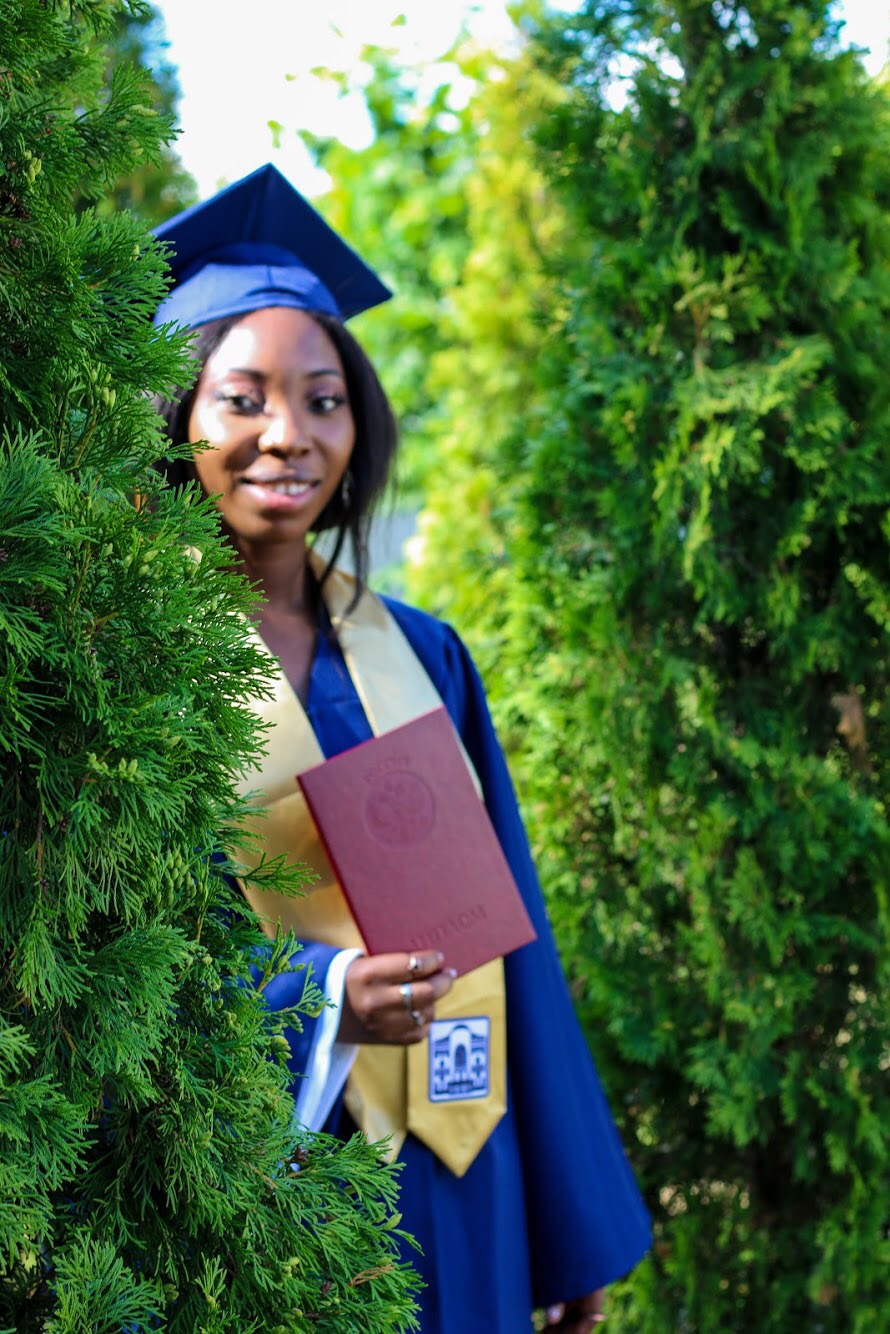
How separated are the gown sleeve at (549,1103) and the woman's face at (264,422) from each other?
0.33 m

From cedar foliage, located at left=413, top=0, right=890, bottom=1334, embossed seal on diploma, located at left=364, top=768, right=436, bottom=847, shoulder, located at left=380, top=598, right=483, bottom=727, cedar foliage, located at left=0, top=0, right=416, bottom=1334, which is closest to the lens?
cedar foliage, located at left=0, top=0, right=416, bottom=1334

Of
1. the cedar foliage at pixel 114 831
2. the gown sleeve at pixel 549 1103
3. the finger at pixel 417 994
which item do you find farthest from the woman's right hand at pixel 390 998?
the cedar foliage at pixel 114 831

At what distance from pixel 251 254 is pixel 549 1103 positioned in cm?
135

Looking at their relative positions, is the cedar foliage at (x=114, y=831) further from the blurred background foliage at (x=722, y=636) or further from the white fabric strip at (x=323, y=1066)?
the blurred background foliage at (x=722, y=636)

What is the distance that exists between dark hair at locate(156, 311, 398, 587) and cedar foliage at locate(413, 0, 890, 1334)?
1.85 feet

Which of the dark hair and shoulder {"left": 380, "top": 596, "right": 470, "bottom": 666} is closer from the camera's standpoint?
the dark hair

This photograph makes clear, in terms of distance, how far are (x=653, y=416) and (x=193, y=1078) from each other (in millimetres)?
1809

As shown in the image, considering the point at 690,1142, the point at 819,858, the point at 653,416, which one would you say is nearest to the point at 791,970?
the point at 819,858

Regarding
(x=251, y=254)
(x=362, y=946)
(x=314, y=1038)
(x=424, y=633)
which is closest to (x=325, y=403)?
(x=251, y=254)

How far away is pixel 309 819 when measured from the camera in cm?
194

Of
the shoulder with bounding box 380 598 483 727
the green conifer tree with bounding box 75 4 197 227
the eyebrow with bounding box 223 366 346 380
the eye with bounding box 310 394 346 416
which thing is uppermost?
the green conifer tree with bounding box 75 4 197 227

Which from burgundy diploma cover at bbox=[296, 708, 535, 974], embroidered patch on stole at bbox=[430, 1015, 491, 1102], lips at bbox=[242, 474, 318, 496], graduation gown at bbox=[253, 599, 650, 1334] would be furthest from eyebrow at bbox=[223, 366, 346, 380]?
embroidered patch on stole at bbox=[430, 1015, 491, 1102]

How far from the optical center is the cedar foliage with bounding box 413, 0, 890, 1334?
2.64m

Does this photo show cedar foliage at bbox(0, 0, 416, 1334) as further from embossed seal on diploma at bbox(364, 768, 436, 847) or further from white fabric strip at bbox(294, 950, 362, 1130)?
embossed seal on diploma at bbox(364, 768, 436, 847)
